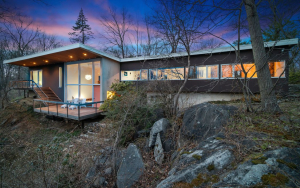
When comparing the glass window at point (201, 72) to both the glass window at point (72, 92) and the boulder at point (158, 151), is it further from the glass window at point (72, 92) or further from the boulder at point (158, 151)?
the glass window at point (72, 92)

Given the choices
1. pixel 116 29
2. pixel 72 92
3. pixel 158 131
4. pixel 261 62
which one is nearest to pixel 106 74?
pixel 72 92

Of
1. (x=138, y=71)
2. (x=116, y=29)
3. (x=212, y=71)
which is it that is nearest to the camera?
(x=212, y=71)

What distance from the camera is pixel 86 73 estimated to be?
11.5 meters

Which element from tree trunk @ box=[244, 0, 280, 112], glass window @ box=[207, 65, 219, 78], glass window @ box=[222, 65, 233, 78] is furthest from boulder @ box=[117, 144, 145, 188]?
glass window @ box=[222, 65, 233, 78]

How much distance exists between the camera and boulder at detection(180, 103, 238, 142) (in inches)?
127

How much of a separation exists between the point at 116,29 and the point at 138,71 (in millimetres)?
11838

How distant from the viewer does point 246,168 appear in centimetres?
159

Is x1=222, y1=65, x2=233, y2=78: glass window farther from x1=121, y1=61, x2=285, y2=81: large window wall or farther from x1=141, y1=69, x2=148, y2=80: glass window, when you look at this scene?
x1=141, y1=69, x2=148, y2=80: glass window

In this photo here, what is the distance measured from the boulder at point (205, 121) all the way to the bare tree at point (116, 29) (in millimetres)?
18301

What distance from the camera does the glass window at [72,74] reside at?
11.7 metres

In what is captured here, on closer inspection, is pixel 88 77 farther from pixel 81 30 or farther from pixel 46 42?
pixel 81 30

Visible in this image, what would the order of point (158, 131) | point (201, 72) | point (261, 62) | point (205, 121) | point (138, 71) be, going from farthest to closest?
point (138, 71), point (201, 72), point (158, 131), point (261, 62), point (205, 121)

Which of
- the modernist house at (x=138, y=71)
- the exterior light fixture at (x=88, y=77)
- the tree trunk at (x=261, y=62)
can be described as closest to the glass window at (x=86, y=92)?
the modernist house at (x=138, y=71)

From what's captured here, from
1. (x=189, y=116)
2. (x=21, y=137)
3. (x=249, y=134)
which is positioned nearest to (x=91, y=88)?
(x=21, y=137)
